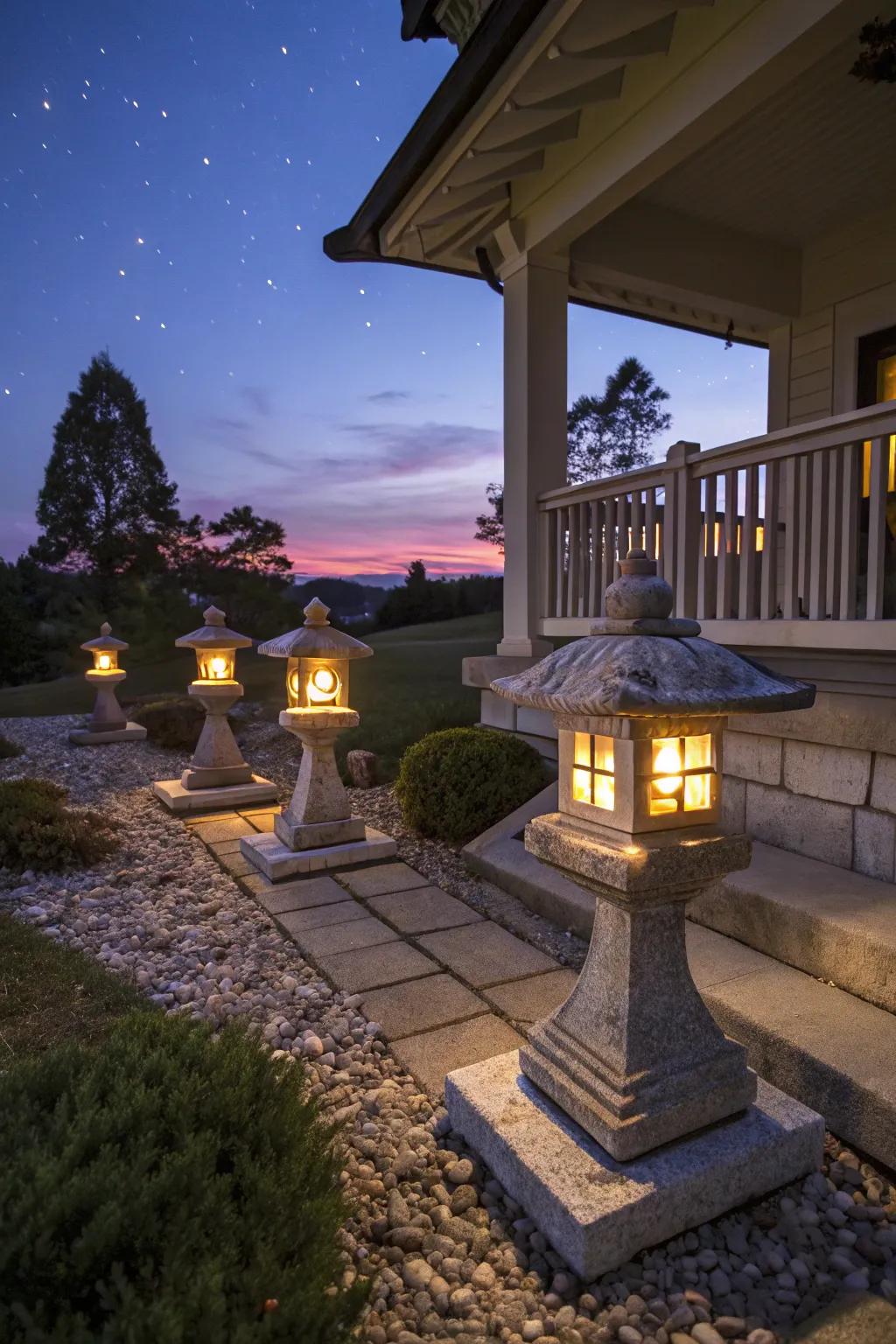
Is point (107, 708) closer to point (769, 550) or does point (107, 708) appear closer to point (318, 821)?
point (318, 821)

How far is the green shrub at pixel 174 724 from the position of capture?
9531 millimetres

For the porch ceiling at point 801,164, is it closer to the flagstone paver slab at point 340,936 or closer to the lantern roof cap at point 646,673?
the lantern roof cap at point 646,673

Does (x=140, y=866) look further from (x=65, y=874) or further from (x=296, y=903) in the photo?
(x=296, y=903)

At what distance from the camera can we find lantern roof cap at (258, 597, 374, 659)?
4.88 metres

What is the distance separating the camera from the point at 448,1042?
2742 millimetres

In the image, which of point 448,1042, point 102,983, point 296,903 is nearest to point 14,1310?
point 448,1042

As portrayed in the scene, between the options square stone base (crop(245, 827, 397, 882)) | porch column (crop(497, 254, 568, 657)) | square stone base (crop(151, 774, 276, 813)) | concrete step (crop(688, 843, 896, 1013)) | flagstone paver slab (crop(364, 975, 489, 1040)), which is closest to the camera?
concrete step (crop(688, 843, 896, 1013))

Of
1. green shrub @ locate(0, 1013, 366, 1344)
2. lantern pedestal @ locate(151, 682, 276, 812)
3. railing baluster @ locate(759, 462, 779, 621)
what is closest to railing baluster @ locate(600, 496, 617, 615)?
railing baluster @ locate(759, 462, 779, 621)

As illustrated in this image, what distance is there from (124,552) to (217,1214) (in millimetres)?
25515

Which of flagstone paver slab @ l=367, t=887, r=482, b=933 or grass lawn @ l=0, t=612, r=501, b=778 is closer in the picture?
flagstone paver slab @ l=367, t=887, r=482, b=933

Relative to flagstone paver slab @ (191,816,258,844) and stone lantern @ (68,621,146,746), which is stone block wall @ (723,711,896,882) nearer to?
flagstone paver slab @ (191,816,258,844)

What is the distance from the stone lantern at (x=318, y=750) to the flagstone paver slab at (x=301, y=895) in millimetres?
262

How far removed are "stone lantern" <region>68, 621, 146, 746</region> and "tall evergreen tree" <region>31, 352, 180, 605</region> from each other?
14552mm

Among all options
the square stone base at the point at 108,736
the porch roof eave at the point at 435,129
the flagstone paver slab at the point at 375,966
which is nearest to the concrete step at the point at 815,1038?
the flagstone paver slab at the point at 375,966
